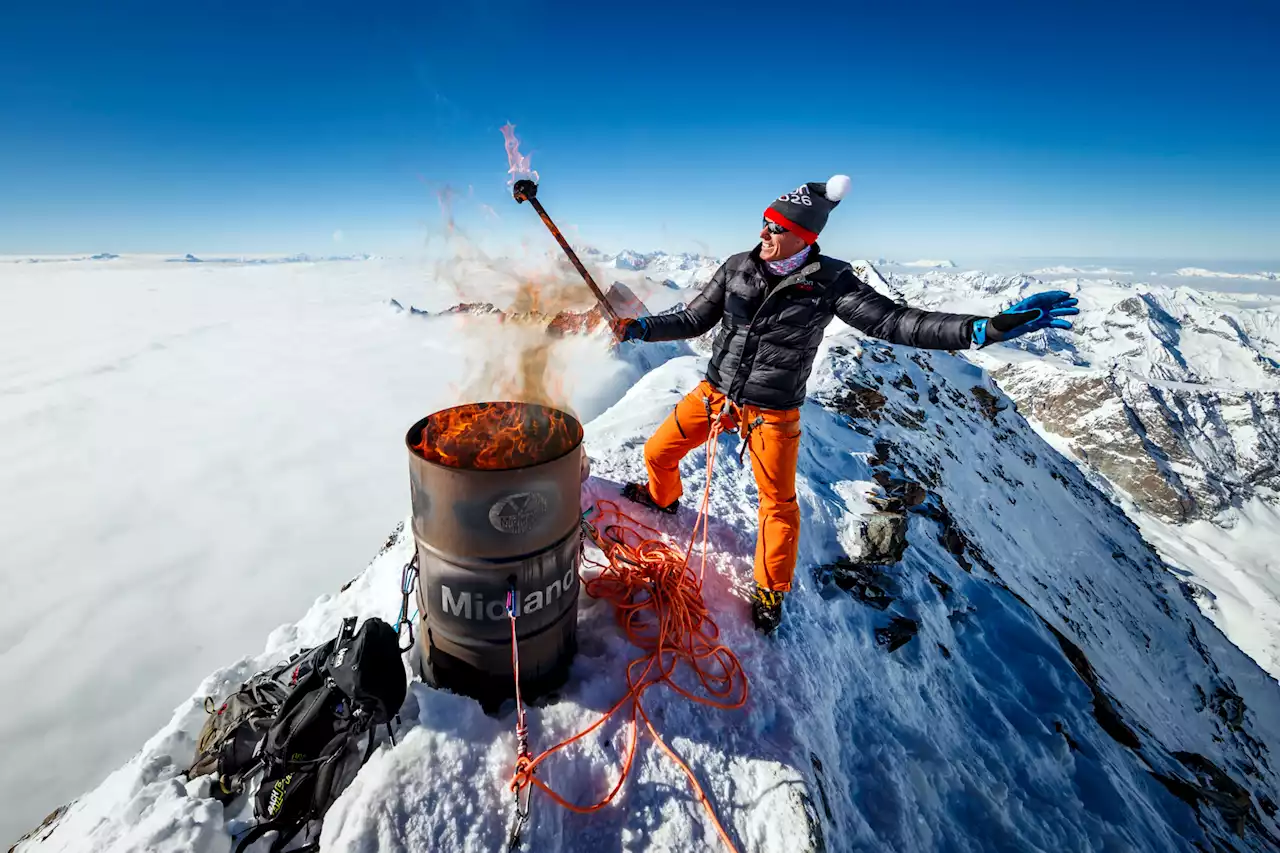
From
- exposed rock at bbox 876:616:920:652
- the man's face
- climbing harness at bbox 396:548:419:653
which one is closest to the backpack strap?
climbing harness at bbox 396:548:419:653

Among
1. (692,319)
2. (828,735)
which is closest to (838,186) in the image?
(692,319)

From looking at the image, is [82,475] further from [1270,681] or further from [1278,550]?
[1278,550]

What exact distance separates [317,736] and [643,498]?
3.61 meters

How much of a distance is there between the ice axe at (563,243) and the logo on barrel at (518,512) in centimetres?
218

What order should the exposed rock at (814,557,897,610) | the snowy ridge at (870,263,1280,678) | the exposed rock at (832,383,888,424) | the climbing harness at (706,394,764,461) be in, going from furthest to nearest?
the snowy ridge at (870,263,1280,678)
the exposed rock at (832,383,888,424)
the exposed rock at (814,557,897,610)
the climbing harness at (706,394,764,461)

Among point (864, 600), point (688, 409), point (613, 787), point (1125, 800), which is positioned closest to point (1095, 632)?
point (1125, 800)

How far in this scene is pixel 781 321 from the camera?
4273 millimetres

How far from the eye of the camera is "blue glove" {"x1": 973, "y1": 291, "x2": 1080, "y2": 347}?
344 cm

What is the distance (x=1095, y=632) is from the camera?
509 inches

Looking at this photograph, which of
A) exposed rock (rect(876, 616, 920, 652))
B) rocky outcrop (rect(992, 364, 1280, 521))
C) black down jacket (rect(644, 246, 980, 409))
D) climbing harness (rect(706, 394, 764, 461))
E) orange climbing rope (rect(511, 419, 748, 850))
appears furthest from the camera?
rocky outcrop (rect(992, 364, 1280, 521))

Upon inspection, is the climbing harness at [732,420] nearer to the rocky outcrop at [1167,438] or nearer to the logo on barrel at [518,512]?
the logo on barrel at [518,512]

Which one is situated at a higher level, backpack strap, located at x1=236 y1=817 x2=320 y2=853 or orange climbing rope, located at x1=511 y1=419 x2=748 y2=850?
orange climbing rope, located at x1=511 y1=419 x2=748 y2=850

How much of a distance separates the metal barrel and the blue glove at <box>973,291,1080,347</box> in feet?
9.56

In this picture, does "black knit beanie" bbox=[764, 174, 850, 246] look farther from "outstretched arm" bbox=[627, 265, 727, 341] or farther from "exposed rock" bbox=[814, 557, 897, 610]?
"exposed rock" bbox=[814, 557, 897, 610]
